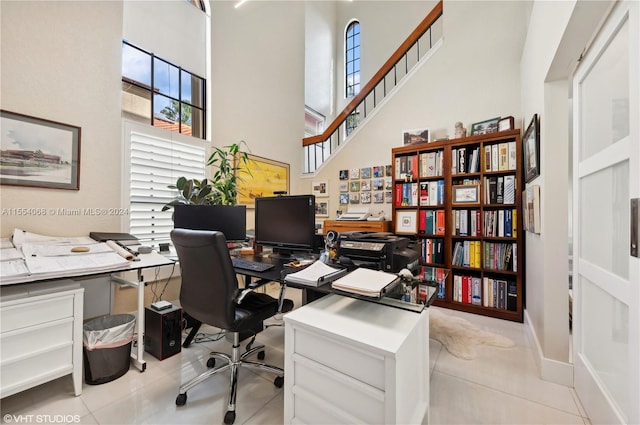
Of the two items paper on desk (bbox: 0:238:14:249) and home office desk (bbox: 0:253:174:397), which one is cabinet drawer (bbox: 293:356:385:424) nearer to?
home office desk (bbox: 0:253:174:397)

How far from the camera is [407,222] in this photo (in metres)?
3.23

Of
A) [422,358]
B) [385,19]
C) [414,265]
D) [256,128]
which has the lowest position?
[422,358]

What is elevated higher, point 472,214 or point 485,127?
point 485,127

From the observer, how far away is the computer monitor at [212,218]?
229cm

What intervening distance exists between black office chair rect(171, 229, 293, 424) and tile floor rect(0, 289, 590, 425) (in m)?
0.11

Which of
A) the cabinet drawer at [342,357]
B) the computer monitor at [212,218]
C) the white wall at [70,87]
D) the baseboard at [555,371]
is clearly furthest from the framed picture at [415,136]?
the white wall at [70,87]

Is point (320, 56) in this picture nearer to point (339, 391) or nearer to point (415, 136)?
point (415, 136)

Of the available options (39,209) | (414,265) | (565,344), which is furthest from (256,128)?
(565,344)

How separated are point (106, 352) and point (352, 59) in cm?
652

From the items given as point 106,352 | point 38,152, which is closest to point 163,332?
point 106,352

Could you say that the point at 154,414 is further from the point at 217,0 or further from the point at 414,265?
the point at 217,0

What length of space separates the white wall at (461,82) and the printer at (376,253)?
2026mm

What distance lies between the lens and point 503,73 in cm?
299

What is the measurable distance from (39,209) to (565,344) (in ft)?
12.6
